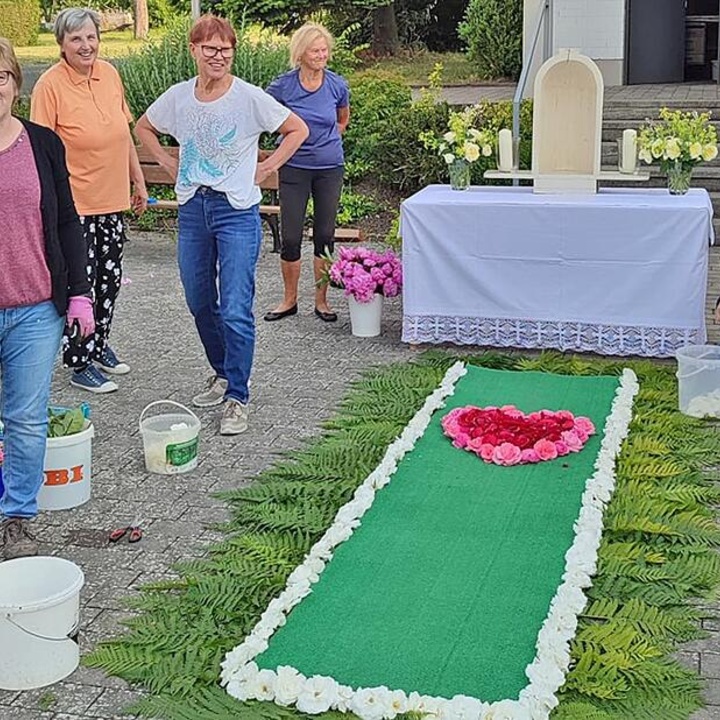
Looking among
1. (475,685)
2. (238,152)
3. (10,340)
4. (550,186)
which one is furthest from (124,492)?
(550,186)

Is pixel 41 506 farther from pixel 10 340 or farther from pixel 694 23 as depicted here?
pixel 694 23

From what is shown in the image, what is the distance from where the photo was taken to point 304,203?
282 inches

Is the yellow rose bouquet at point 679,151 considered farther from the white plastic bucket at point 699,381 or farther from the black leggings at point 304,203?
the black leggings at point 304,203

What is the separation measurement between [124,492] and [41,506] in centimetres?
33

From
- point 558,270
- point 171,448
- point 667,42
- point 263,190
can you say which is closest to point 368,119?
point 263,190

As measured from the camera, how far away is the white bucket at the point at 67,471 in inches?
174

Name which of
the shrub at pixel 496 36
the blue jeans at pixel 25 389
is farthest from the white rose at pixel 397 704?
the shrub at pixel 496 36

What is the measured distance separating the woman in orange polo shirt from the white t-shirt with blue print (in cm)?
60

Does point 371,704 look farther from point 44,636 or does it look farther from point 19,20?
point 19,20

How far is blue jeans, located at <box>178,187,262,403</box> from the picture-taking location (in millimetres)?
5156

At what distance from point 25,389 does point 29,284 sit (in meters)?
0.34

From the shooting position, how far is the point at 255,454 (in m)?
5.10

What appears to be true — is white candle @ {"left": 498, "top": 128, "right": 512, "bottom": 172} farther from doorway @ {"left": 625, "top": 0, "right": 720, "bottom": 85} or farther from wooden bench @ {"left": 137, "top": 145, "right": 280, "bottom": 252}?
doorway @ {"left": 625, "top": 0, "right": 720, "bottom": 85}

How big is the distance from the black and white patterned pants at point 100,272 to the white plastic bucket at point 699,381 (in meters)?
2.66
